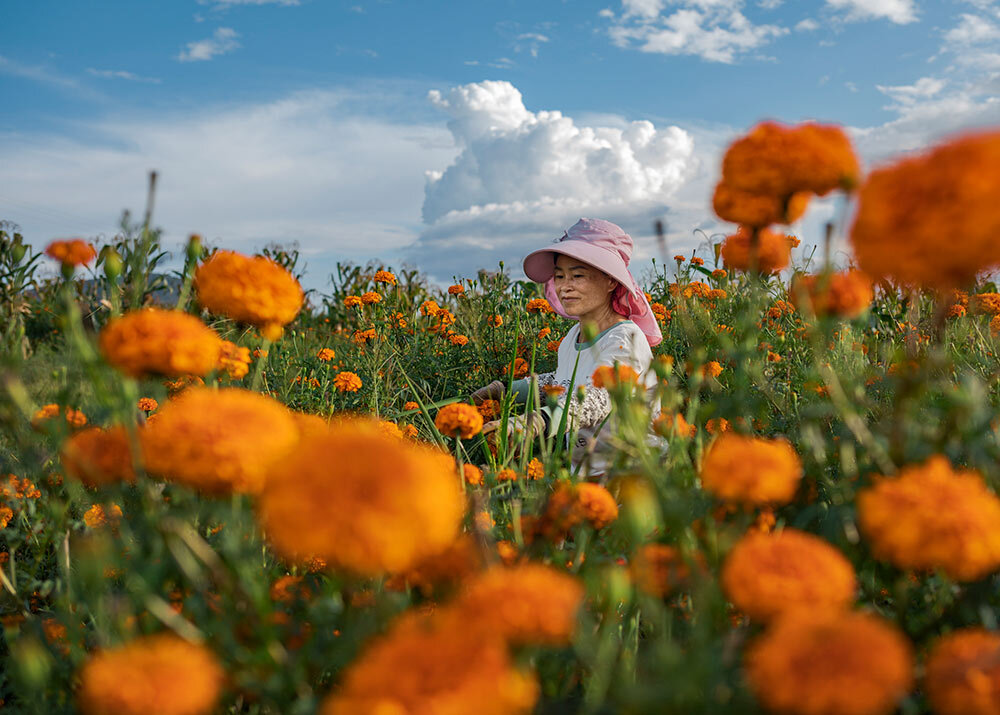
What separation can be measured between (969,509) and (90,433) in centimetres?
123

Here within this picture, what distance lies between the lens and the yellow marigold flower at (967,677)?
2.17 ft

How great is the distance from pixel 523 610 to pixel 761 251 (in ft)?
3.03

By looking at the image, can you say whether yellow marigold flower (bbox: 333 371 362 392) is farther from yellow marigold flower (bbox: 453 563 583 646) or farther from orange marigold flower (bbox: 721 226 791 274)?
yellow marigold flower (bbox: 453 563 583 646)

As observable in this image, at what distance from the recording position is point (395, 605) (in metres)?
0.87

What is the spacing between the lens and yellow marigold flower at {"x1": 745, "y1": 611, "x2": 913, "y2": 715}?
1.96 feet

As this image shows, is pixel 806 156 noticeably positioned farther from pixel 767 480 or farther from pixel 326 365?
pixel 326 365

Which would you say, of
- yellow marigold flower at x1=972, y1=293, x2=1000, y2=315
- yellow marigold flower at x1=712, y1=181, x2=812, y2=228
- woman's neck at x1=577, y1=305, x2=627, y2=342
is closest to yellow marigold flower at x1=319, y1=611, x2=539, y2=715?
yellow marigold flower at x1=712, y1=181, x2=812, y2=228

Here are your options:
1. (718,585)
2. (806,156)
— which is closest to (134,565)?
(718,585)

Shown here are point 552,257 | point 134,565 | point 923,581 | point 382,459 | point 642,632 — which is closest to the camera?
point 382,459

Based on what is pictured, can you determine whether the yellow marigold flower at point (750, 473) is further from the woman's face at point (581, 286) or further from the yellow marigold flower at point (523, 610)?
the woman's face at point (581, 286)

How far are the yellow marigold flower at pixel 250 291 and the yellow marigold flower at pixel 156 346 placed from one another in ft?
0.66

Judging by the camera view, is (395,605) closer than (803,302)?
Yes

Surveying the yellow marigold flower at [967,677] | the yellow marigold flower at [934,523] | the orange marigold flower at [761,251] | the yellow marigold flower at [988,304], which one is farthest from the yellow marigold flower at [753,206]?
the yellow marigold flower at [988,304]

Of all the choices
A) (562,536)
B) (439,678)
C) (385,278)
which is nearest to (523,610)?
(439,678)
